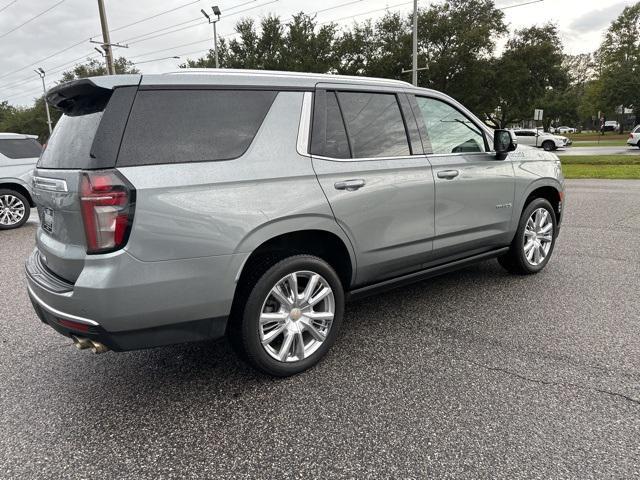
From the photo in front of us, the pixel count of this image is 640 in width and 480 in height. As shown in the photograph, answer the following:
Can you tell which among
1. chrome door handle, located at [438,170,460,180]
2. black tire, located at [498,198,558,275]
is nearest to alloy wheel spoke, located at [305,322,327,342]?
chrome door handle, located at [438,170,460,180]

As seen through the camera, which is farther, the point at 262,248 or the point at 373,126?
the point at 373,126

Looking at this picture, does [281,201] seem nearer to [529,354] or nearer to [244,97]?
[244,97]

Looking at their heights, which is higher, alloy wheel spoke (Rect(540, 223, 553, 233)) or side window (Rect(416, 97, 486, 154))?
side window (Rect(416, 97, 486, 154))

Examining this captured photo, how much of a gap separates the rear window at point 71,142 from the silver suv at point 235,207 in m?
0.01

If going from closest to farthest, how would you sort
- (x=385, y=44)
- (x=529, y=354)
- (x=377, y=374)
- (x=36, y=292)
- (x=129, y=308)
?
(x=129, y=308), (x=36, y=292), (x=377, y=374), (x=529, y=354), (x=385, y=44)

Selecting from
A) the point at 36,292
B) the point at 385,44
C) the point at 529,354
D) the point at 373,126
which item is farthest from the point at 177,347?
the point at 385,44

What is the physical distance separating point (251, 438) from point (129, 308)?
907mm

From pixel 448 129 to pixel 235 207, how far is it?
2242 millimetres

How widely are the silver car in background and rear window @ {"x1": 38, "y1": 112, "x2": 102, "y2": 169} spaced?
712 cm

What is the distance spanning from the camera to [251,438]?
2.38 m

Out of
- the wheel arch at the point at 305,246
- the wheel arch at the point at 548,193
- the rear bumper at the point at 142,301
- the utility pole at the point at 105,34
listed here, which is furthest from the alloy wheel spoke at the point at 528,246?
the utility pole at the point at 105,34

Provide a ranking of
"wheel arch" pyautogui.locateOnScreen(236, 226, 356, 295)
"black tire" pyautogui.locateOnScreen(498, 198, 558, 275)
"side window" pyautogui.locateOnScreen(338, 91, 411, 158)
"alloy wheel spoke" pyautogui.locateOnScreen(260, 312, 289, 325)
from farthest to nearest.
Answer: "black tire" pyautogui.locateOnScreen(498, 198, 558, 275)
"side window" pyautogui.locateOnScreen(338, 91, 411, 158)
"alloy wheel spoke" pyautogui.locateOnScreen(260, 312, 289, 325)
"wheel arch" pyautogui.locateOnScreen(236, 226, 356, 295)

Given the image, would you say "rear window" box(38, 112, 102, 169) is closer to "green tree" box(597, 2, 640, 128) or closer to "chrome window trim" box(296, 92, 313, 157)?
"chrome window trim" box(296, 92, 313, 157)

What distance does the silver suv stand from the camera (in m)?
2.30
